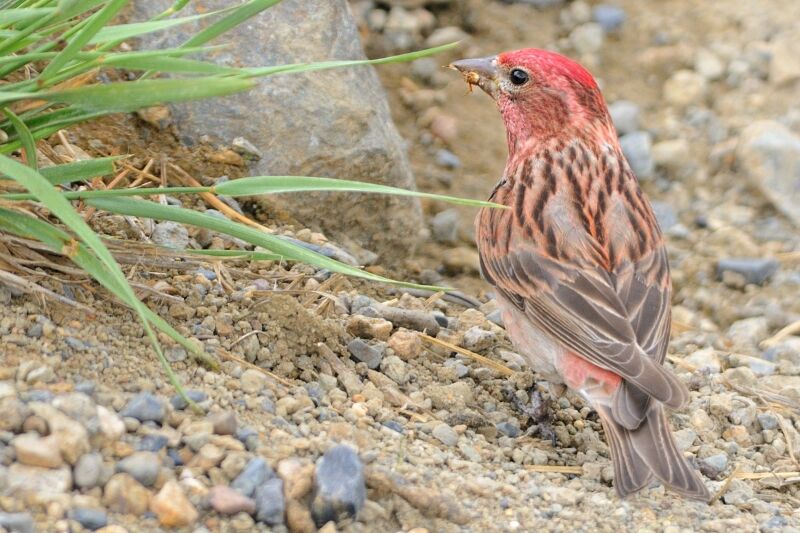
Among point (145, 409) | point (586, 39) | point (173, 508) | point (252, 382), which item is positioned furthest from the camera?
point (586, 39)

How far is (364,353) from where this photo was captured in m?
4.51

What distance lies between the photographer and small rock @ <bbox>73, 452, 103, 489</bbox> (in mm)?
3119

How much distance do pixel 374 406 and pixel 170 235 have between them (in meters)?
1.23

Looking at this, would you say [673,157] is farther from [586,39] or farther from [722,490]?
[722,490]

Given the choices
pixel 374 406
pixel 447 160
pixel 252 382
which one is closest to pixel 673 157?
pixel 447 160

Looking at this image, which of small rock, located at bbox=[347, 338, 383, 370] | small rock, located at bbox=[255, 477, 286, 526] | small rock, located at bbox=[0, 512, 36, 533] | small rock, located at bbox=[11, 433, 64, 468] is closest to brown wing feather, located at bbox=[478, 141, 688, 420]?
small rock, located at bbox=[347, 338, 383, 370]

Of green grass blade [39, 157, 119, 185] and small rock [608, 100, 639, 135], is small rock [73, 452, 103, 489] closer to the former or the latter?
green grass blade [39, 157, 119, 185]

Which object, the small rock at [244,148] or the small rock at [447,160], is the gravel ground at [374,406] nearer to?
the small rock at [447,160]

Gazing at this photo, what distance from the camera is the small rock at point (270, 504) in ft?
10.6

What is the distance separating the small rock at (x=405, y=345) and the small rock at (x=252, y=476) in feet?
4.39

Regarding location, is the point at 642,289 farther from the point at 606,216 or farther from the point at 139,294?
the point at 139,294

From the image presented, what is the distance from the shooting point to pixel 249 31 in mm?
5750

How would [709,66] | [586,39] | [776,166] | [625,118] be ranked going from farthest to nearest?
[586,39]
[709,66]
[625,118]
[776,166]

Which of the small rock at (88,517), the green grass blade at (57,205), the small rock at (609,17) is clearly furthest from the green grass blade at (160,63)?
the small rock at (609,17)
